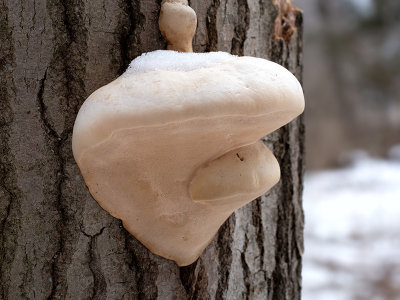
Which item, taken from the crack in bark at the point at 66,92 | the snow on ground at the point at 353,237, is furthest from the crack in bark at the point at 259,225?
the snow on ground at the point at 353,237

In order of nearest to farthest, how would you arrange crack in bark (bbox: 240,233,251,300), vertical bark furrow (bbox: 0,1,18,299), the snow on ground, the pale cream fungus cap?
the pale cream fungus cap
vertical bark furrow (bbox: 0,1,18,299)
crack in bark (bbox: 240,233,251,300)
the snow on ground

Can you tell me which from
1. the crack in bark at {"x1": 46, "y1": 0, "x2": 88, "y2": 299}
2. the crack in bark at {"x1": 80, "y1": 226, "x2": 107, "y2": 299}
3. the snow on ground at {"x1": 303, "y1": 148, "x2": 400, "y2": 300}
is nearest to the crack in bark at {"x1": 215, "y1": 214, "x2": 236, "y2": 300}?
the crack in bark at {"x1": 80, "y1": 226, "x2": 107, "y2": 299}

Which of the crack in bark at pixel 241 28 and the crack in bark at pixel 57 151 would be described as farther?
the crack in bark at pixel 241 28

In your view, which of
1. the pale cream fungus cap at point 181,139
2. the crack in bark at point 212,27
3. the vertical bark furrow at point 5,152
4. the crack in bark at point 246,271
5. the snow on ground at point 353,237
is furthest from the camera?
the snow on ground at point 353,237

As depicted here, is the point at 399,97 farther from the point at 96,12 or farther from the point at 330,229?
the point at 96,12

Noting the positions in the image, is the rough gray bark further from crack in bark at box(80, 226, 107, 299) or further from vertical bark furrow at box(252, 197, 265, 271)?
vertical bark furrow at box(252, 197, 265, 271)

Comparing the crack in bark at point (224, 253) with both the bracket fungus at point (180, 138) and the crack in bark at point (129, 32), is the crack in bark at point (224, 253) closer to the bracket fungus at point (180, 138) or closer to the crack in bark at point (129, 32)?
the bracket fungus at point (180, 138)

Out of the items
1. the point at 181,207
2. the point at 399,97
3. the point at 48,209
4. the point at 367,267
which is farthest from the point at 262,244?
the point at 399,97
